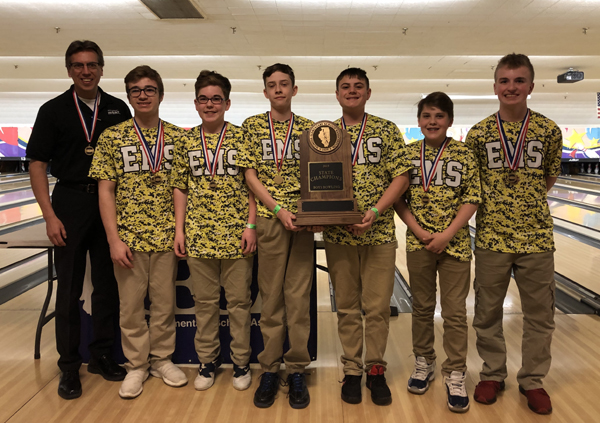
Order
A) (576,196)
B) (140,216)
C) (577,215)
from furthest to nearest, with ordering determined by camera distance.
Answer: (576,196), (577,215), (140,216)

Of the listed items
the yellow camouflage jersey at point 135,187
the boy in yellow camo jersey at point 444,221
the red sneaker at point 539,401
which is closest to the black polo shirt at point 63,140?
the yellow camouflage jersey at point 135,187

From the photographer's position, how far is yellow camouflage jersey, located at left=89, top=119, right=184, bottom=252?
6.28 feet

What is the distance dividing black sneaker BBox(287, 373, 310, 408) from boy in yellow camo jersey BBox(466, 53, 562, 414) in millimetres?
720

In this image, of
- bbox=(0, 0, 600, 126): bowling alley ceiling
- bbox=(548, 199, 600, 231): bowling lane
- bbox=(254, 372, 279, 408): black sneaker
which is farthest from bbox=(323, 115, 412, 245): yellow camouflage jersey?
bbox=(548, 199, 600, 231): bowling lane

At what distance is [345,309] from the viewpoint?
193 centimetres

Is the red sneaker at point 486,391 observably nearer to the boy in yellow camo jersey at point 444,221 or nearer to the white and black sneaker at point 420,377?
the boy in yellow camo jersey at point 444,221

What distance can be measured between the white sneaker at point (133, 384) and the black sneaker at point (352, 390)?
89 cm

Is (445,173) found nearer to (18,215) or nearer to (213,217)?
(213,217)

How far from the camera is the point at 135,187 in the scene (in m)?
1.93

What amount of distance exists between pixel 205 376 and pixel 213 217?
0.73m

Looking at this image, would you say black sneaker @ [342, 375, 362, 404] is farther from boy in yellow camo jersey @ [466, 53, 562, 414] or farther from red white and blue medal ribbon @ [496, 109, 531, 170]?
red white and blue medal ribbon @ [496, 109, 531, 170]

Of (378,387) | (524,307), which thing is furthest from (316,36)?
(378,387)

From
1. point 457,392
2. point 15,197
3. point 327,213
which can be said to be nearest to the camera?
point 327,213

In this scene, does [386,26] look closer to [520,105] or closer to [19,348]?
[520,105]
